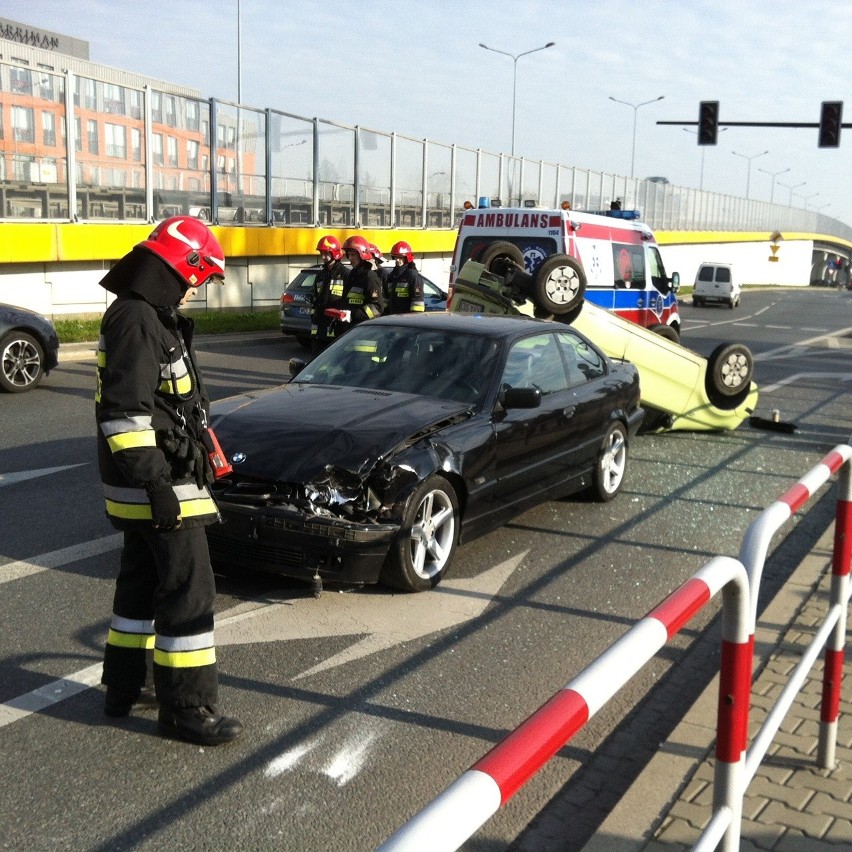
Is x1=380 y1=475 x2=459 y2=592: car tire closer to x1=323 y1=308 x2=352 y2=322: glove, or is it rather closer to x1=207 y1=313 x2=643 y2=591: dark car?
x1=207 y1=313 x2=643 y2=591: dark car

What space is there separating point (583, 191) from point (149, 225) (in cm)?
2508

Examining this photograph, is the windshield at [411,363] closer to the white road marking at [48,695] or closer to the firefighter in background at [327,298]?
the white road marking at [48,695]

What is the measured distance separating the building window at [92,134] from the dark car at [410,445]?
1413 cm

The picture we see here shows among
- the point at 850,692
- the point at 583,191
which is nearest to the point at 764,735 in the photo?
the point at 850,692

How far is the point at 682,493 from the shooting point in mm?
8977

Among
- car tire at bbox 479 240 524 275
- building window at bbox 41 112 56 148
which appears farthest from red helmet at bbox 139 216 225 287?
building window at bbox 41 112 56 148

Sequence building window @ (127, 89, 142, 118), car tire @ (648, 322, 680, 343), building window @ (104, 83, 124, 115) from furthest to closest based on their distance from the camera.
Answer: building window @ (127, 89, 142, 118) < building window @ (104, 83, 124, 115) < car tire @ (648, 322, 680, 343)

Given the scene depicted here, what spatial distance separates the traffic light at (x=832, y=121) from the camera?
3052 centimetres

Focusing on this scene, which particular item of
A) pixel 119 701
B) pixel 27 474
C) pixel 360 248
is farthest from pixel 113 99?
pixel 119 701

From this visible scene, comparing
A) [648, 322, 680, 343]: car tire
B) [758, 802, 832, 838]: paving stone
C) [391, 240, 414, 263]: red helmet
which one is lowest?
[758, 802, 832, 838]: paving stone

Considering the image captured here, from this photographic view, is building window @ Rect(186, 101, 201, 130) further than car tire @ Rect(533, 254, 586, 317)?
Yes

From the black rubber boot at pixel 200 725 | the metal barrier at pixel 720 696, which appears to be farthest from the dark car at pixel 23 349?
the metal barrier at pixel 720 696

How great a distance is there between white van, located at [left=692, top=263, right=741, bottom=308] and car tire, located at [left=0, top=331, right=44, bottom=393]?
117ft

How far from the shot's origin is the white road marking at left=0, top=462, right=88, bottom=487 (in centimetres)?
838
